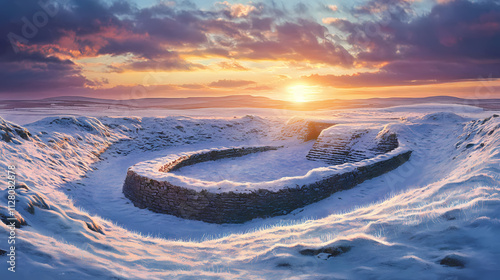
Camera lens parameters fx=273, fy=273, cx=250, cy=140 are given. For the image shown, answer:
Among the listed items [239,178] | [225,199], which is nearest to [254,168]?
[239,178]

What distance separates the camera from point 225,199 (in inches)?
318

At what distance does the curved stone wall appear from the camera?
8078 mm

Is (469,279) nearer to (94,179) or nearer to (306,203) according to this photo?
(306,203)

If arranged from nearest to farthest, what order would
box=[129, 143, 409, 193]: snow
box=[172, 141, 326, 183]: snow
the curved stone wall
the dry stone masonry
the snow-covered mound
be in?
the curved stone wall
box=[129, 143, 409, 193]: snow
the snow-covered mound
box=[172, 141, 326, 183]: snow
the dry stone masonry

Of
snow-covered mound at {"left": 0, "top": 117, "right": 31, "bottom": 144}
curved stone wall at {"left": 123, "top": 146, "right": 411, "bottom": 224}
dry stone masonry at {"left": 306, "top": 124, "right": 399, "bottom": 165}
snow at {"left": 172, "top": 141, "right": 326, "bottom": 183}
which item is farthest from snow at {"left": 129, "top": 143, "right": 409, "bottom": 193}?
snow-covered mound at {"left": 0, "top": 117, "right": 31, "bottom": 144}

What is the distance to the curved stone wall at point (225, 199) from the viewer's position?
26.5 feet

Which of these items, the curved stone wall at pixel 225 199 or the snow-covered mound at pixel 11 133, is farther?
the snow-covered mound at pixel 11 133

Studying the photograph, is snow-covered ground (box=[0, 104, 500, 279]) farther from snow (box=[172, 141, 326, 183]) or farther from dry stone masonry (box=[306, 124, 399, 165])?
dry stone masonry (box=[306, 124, 399, 165])

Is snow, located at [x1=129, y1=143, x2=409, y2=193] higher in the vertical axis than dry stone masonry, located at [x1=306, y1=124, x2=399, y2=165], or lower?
lower

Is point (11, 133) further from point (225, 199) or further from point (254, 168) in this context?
point (254, 168)

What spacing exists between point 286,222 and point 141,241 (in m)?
3.87

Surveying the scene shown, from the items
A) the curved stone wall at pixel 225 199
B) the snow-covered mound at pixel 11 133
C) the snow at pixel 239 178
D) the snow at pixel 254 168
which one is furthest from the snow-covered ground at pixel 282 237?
the snow at pixel 254 168

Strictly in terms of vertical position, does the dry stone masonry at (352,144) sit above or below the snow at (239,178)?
above

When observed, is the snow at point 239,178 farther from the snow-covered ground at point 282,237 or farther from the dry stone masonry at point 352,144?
the dry stone masonry at point 352,144
